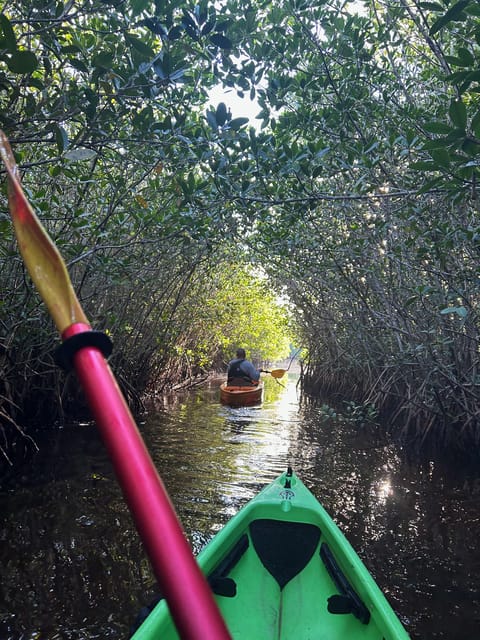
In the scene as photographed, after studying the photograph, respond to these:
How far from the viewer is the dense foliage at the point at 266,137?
3023mm

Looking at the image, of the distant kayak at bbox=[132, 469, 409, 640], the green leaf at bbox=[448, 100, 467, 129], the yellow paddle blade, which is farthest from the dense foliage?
the distant kayak at bbox=[132, 469, 409, 640]

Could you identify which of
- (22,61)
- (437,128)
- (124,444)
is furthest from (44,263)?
(437,128)

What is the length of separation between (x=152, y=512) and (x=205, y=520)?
4613mm

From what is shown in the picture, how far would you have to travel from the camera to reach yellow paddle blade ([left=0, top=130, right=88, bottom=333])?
0.50 meters

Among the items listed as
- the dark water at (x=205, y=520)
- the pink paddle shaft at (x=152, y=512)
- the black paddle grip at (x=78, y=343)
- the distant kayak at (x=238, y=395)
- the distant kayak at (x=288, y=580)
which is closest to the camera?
the pink paddle shaft at (x=152, y=512)

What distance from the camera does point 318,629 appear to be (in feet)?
8.29

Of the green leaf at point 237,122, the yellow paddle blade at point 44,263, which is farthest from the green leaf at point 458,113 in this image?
the yellow paddle blade at point 44,263

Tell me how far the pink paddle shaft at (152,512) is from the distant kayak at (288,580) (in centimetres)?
183

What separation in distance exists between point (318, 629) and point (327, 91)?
4.88 metres

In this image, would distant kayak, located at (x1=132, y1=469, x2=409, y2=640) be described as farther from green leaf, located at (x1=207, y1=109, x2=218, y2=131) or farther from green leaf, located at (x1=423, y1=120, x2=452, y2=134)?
green leaf, located at (x1=207, y1=109, x2=218, y2=131)

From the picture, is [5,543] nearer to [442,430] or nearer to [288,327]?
[442,430]

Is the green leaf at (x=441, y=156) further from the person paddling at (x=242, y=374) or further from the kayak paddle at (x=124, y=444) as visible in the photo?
the person paddling at (x=242, y=374)

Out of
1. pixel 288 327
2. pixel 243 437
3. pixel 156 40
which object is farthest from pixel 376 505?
pixel 288 327

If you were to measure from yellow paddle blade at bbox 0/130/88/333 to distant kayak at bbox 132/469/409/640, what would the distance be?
6.07ft
